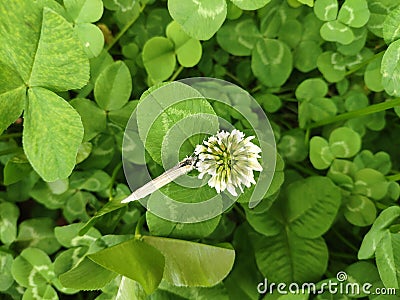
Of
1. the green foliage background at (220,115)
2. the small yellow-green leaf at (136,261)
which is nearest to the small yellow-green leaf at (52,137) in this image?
the green foliage background at (220,115)

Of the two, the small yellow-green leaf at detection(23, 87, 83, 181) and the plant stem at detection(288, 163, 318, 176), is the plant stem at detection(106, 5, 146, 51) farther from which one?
the plant stem at detection(288, 163, 318, 176)

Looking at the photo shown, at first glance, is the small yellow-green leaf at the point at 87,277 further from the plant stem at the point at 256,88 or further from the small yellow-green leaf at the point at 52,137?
the plant stem at the point at 256,88

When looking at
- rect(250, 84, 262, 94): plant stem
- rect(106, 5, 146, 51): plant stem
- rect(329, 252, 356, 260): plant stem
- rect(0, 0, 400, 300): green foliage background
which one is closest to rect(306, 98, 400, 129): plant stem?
rect(0, 0, 400, 300): green foliage background

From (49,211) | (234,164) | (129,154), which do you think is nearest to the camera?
(234,164)

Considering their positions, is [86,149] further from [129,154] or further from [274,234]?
[274,234]

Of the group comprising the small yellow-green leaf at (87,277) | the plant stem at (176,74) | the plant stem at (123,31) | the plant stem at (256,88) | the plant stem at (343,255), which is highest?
the plant stem at (123,31)

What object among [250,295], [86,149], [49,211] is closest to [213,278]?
[250,295]

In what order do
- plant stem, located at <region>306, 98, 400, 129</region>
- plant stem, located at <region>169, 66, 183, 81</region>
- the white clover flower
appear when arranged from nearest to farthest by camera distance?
the white clover flower
plant stem, located at <region>306, 98, 400, 129</region>
plant stem, located at <region>169, 66, 183, 81</region>
